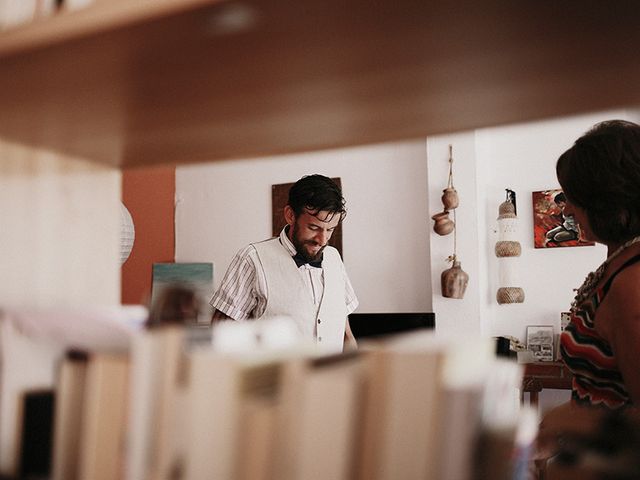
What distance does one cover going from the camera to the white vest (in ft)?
9.05

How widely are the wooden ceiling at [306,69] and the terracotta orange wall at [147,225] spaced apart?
178 inches

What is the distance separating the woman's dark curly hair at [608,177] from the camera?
132 cm

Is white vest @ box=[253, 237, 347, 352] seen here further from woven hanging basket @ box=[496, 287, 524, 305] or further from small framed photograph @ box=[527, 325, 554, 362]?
small framed photograph @ box=[527, 325, 554, 362]

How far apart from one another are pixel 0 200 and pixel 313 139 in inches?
18.5

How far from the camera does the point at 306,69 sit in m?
0.63

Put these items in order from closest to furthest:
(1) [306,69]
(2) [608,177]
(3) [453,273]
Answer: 1. (1) [306,69]
2. (2) [608,177]
3. (3) [453,273]

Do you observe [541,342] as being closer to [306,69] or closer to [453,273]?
[453,273]

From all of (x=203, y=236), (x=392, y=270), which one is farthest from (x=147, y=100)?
(x=203, y=236)

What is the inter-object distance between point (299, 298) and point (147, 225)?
3080 mm

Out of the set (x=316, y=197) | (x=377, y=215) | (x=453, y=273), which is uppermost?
(x=377, y=215)

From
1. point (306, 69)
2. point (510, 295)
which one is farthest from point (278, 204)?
point (306, 69)

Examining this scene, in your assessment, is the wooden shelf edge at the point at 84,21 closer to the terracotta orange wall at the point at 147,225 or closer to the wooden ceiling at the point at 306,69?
the wooden ceiling at the point at 306,69

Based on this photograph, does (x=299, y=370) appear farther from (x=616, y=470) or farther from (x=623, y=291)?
(x=623, y=291)

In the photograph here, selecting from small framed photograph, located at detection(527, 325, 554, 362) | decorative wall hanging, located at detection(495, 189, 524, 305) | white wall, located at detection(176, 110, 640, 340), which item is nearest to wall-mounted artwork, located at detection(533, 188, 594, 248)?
white wall, located at detection(176, 110, 640, 340)
